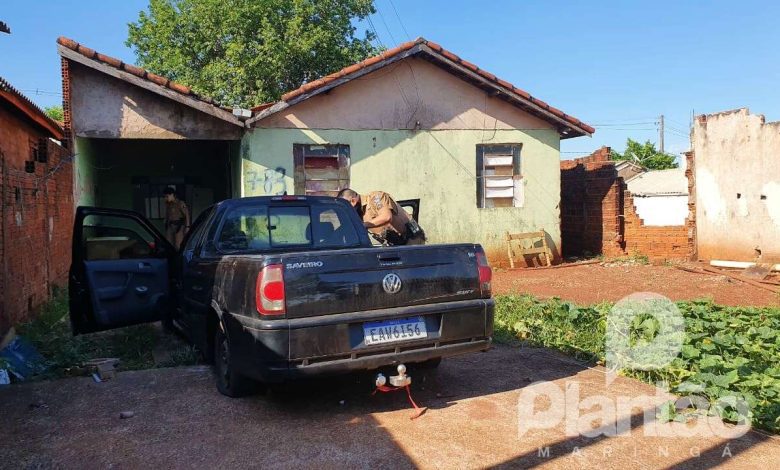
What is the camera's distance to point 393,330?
4004 millimetres

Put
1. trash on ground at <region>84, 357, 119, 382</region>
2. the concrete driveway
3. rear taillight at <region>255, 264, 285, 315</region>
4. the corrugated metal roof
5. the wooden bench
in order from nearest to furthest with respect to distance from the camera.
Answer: the concrete driveway → rear taillight at <region>255, 264, 285, 315</region> → trash on ground at <region>84, 357, 119, 382</region> → the wooden bench → the corrugated metal roof

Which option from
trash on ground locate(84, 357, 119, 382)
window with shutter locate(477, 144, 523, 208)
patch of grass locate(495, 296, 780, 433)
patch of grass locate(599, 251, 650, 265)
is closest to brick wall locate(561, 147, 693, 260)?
patch of grass locate(599, 251, 650, 265)

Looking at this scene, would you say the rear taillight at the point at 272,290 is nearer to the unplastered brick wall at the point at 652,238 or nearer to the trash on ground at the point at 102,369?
the trash on ground at the point at 102,369

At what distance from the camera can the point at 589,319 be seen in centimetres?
643

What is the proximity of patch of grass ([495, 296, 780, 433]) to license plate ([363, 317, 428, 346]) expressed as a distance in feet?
6.64

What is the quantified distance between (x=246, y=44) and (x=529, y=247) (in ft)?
54.6

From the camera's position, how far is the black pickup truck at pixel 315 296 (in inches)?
148

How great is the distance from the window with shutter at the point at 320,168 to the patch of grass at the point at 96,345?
5140 mm

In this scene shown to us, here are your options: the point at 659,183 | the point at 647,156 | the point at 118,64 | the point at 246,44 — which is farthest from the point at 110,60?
the point at 647,156

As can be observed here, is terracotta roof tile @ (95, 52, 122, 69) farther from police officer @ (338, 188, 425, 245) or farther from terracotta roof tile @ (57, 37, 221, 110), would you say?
police officer @ (338, 188, 425, 245)

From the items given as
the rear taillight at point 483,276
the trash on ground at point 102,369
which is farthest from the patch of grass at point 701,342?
the trash on ground at point 102,369

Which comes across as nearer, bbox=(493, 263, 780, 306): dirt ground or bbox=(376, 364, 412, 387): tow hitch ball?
bbox=(376, 364, 412, 387): tow hitch ball

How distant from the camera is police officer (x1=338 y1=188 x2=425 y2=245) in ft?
23.0

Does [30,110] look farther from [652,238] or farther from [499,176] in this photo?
[652,238]
